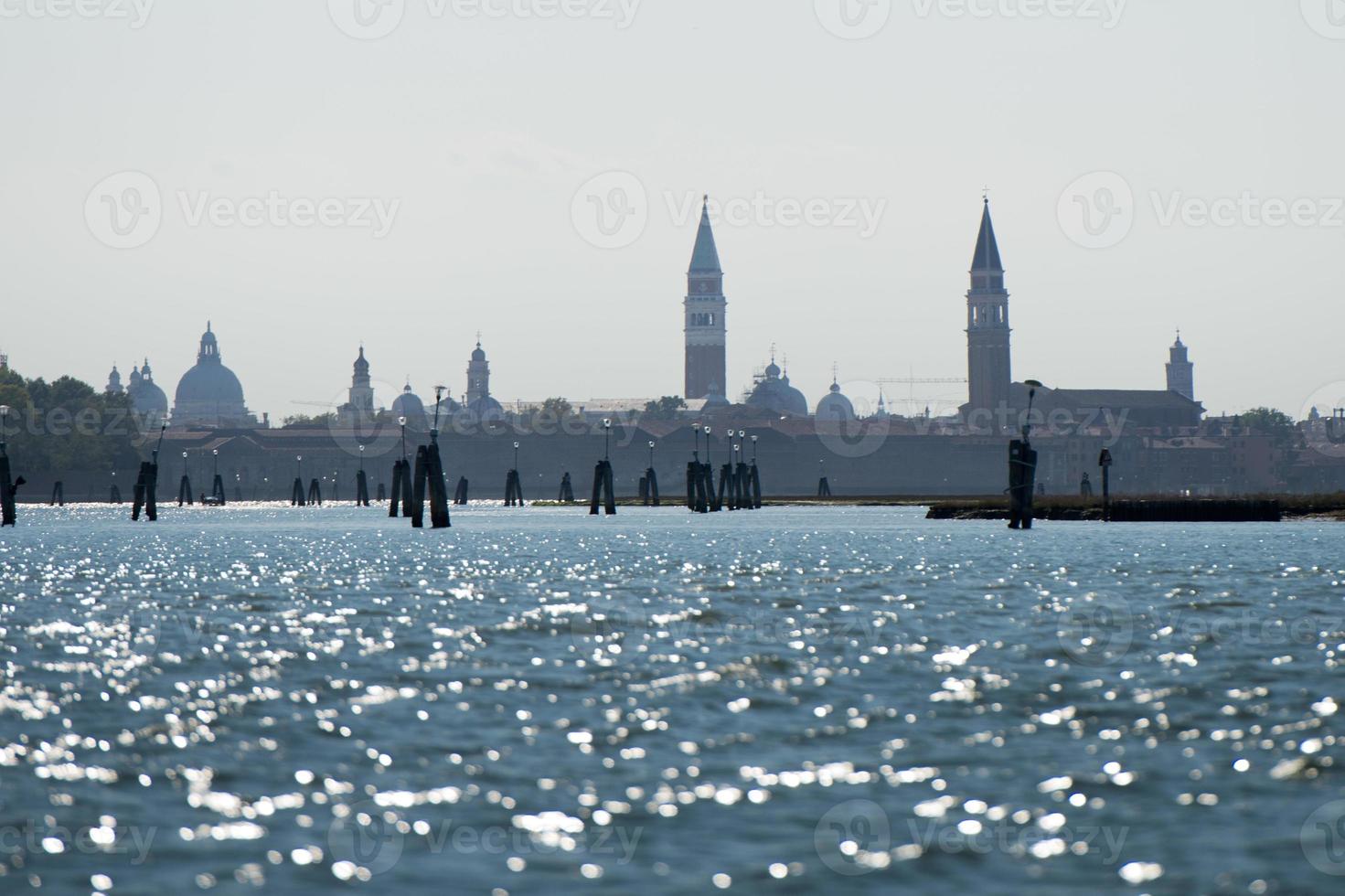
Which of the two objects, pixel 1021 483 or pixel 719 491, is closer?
pixel 1021 483

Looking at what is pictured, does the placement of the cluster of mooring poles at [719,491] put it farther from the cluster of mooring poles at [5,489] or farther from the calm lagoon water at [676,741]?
the calm lagoon water at [676,741]

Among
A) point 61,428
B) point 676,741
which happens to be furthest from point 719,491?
point 676,741

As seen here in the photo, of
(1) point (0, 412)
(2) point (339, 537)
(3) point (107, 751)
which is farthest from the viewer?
(1) point (0, 412)

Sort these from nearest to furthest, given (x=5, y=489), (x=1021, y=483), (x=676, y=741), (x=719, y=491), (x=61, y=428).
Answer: (x=676, y=741) < (x=1021, y=483) < (x=5, y=489) < (x=719, y=491) < (x=61, y=428)

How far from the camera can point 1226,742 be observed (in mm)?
16031

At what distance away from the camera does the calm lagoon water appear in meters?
11.9

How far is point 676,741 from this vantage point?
52.6 ft

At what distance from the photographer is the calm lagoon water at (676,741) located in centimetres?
1185

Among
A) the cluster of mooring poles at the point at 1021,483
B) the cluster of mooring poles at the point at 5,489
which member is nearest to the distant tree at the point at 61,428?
the cluster of mooring poles at the point at 5,489

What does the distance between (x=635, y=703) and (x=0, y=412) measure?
2541 inches

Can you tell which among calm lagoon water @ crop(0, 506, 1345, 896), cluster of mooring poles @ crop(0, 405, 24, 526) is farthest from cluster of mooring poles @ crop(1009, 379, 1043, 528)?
cluster of mooring poles @ crop(0, 405, 24, 526)

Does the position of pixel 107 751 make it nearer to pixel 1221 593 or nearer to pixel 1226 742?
pixel 1226 742

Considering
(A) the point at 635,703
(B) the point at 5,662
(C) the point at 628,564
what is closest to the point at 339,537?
(C) the point at 628,564

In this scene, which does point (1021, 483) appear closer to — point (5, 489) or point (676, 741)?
point (5, 489)
